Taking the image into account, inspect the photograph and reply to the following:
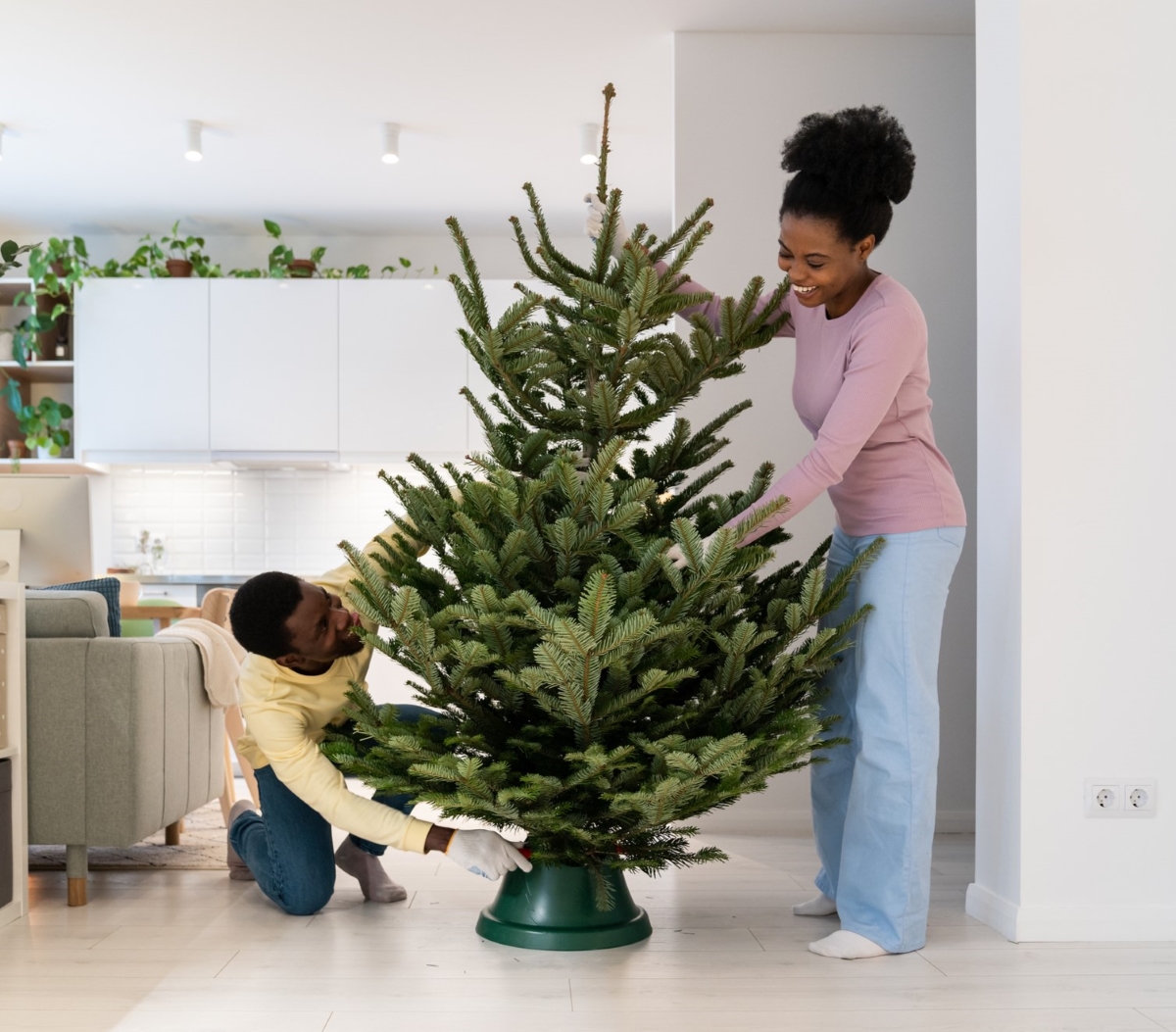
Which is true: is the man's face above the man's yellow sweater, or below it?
above

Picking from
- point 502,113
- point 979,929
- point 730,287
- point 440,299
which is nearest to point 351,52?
point 502,113

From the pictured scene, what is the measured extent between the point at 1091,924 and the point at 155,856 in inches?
91.4

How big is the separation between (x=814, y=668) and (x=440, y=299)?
13.0 ft

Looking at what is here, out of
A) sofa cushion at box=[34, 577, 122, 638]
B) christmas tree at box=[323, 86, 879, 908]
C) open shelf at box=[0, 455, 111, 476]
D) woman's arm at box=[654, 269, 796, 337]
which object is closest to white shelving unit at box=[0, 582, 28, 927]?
sofa cushion at box=[34, 577, 122, 638]

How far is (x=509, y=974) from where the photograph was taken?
2.07 metres

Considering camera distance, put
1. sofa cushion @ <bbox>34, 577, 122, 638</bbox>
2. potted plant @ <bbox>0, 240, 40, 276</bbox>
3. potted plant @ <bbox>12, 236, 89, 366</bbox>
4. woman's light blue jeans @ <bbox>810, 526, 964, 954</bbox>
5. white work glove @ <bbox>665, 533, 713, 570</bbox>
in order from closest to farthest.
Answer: white work glove @ <bbox>665, 533, 713, 570</bbox>
woman's light blue jeans @ <bbox>810, 526, 964, 954</bbox>
sofa cushion @ <bbox>34, 577, 122, 638</bbox>
potted plant @ <bbox>0, 240, 40, 276</bbox>
potted plant @ <bbox>12, 236, 89, 366</bbox>

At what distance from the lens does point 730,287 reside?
379cm

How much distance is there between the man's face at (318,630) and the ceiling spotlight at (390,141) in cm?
274

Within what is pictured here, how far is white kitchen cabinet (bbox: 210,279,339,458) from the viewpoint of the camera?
562cm

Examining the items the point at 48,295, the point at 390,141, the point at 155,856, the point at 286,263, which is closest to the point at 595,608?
the point at 155,856

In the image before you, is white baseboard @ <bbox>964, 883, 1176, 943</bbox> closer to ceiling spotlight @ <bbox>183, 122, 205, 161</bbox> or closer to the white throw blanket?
the white throw blanket

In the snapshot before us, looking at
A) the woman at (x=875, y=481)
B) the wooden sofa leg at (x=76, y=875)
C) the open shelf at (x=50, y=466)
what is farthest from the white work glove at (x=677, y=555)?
the open shelf at (x=50, y=466)

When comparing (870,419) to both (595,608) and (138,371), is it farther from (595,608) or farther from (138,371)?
(138,371)

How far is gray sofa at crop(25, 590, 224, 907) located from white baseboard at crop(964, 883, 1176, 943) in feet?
6.26
